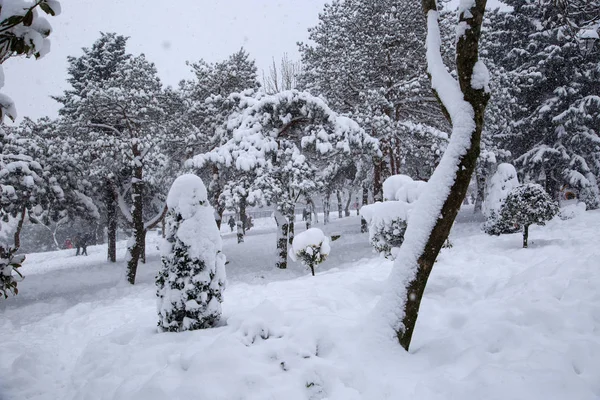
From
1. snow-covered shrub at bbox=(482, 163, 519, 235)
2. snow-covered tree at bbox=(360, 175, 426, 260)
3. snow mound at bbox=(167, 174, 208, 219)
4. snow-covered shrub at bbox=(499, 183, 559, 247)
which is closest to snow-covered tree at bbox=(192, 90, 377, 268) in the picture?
snow-covered tree at bbox=(360, 175, 426, 260)

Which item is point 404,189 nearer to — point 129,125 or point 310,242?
point 310,242

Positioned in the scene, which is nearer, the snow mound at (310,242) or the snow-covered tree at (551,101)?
the snow mound at (310,242)

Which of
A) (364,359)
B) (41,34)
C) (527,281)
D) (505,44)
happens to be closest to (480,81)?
(364,359)

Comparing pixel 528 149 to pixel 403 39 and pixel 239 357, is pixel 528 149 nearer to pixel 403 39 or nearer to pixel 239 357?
pixel 403 39

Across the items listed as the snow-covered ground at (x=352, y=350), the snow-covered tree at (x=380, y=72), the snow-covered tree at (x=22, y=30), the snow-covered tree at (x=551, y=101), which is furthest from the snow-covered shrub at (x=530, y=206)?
the snow-covered tree at (x=22, y=30)

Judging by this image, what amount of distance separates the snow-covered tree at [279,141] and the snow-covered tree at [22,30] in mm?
8858

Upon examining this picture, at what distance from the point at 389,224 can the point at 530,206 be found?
15.7 ft

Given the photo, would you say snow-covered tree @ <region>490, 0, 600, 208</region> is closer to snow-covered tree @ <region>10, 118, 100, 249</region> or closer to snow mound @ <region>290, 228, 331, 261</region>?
snow mound @ <region>290, 228, 331, 261</region>

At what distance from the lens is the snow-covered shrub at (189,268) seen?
17.2 ft

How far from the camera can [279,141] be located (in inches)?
509

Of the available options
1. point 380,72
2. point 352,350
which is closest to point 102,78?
point 380,72

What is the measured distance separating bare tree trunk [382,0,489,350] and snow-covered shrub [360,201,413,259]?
429 cm

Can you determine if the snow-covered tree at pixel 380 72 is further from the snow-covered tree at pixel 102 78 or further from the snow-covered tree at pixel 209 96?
the snow-covered tree at pixel 102 78

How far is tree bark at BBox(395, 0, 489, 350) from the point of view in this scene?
3398 millimetres
